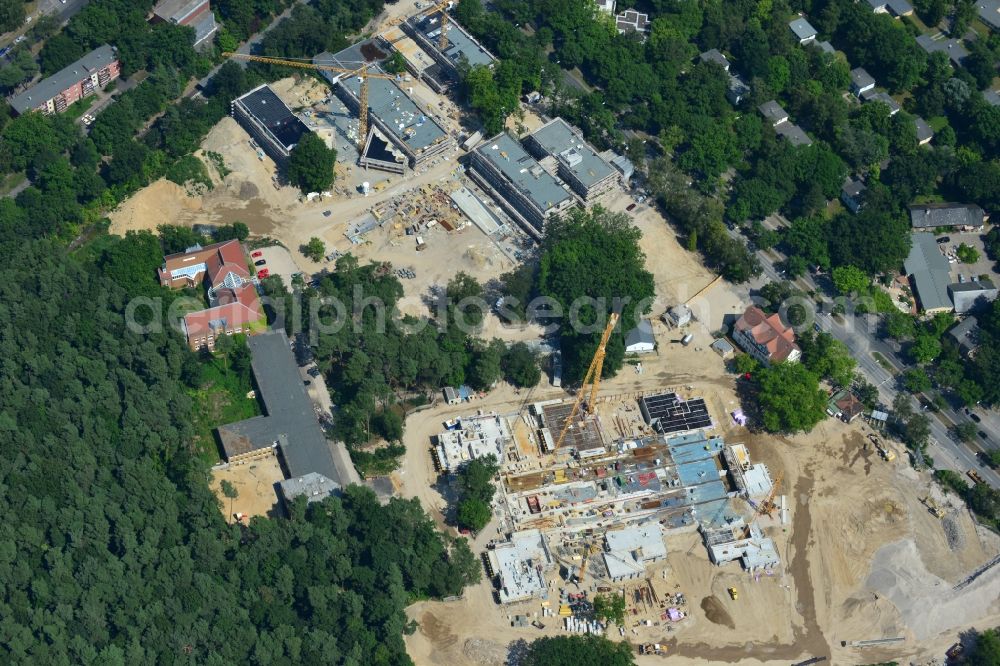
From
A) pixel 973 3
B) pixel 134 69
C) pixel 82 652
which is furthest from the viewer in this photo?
pixel 973 3

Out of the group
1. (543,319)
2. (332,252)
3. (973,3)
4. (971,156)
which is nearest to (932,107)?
(971,156)

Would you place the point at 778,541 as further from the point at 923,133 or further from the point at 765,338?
the point at 923,133

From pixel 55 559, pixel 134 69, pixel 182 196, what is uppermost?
pixel 134 69

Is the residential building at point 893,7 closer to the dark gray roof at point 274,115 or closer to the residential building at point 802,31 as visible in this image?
the residential building at point 802,31

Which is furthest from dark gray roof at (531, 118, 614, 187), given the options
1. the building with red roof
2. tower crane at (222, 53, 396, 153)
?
the building with red roof

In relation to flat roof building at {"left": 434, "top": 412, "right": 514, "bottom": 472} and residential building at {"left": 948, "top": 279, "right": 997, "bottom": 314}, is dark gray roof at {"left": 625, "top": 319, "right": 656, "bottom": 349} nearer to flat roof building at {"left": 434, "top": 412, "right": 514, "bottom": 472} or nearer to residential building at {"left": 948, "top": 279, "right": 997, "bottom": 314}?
flat roof building at {"left": 434, "top": 412, "right": 514, "bottom": 472}

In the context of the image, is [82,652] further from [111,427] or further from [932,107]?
[932,107]
